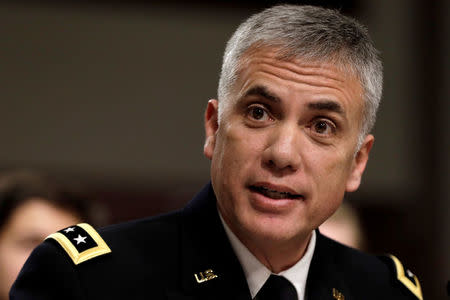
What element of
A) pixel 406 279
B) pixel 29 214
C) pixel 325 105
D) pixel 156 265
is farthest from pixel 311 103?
pixel 29 214

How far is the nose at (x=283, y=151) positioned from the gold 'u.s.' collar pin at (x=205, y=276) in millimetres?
334

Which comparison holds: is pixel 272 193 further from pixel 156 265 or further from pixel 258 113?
pixel 156 265

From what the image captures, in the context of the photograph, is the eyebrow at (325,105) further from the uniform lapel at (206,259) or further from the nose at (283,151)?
the uniform lapel at (206,259)

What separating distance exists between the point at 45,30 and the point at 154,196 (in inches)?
57.6

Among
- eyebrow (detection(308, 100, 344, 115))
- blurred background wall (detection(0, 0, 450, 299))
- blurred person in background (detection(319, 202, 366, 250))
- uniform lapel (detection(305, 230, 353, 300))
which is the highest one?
eyebrow (detection(308, 100, 344, 115))

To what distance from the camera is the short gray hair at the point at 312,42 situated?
1.98m

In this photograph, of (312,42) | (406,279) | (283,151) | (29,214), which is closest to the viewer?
(283,151)

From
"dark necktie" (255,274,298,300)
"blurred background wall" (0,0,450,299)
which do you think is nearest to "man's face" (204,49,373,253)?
"dark necktie" (255,274,298,300)

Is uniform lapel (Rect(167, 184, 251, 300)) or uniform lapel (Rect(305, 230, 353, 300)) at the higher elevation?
uniform lapel (Rect(167, 184, 251, 300))

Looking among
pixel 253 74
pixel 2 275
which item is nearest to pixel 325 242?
pixel 253 74

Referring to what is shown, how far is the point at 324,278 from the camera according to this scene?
2176mm

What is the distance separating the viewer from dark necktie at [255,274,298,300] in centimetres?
202

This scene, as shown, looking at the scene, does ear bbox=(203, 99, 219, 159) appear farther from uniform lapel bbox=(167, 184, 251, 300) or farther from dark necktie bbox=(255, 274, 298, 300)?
dark necktie bbox=(255, 274, 298, 300)

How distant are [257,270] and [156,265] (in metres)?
0.26
